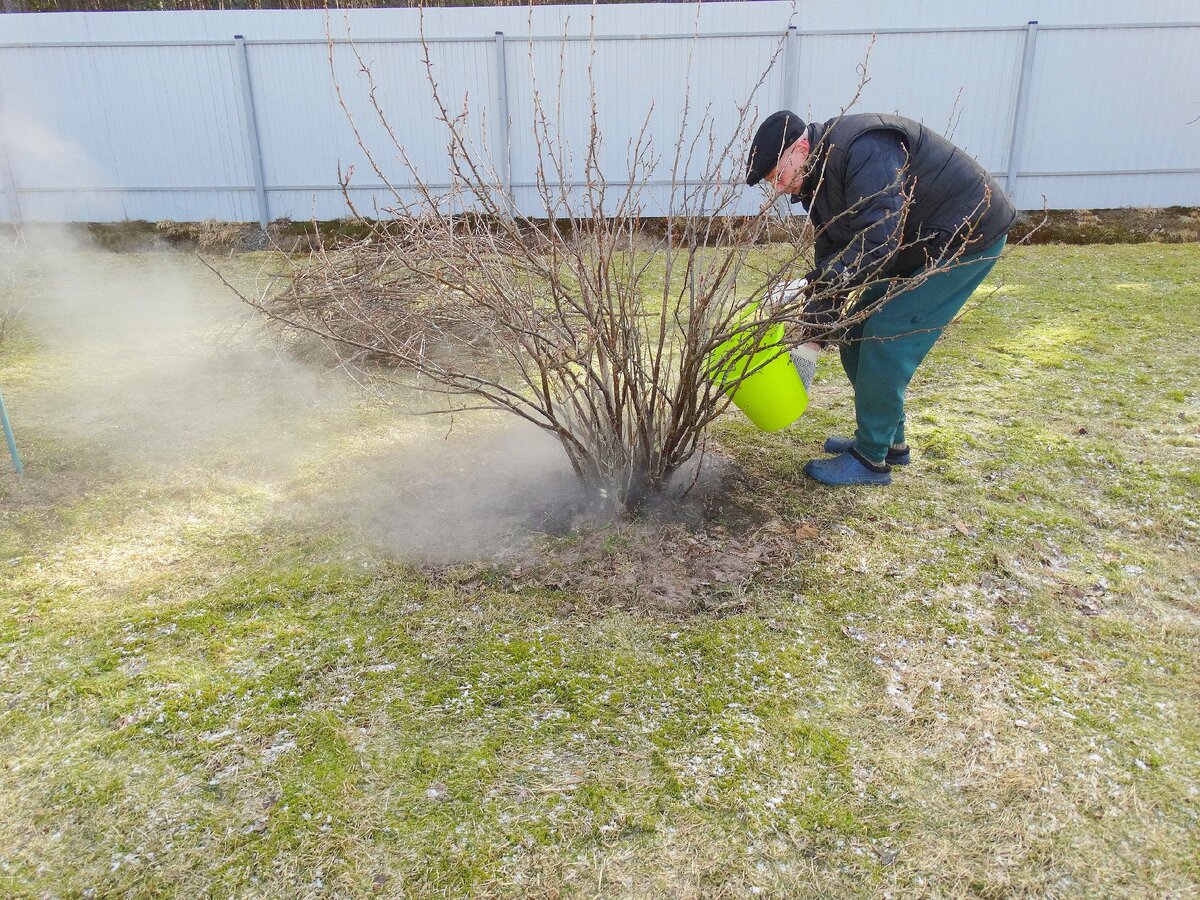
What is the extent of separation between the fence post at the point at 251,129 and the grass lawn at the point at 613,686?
21.2ft

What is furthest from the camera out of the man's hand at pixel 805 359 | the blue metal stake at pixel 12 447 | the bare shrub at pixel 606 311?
the blue metal stake at pixel 12 447

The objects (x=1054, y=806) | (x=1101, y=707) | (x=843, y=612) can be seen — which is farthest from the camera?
(x=843, y=612)

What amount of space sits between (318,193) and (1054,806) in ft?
32.1

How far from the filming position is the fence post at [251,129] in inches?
363

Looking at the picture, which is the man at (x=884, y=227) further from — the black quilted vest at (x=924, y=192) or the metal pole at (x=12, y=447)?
the metal pole at (x=12, y=447)

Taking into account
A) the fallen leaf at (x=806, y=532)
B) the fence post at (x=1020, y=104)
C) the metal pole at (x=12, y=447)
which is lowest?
the fallen leaf at (x=806, y=532)

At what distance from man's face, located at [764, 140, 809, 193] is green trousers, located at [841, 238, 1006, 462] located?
54 cm

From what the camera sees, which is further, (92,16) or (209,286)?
(92,16)

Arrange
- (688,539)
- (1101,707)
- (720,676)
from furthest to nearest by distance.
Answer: (688,539), (720,676), (1101,707)

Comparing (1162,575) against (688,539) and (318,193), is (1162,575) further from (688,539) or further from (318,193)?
(318,193)

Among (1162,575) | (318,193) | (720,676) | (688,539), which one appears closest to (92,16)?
(318,193)

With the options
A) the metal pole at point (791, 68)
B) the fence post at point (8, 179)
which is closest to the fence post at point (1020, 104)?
the metal pole at point (791, 68)

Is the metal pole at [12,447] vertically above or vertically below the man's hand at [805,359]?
below

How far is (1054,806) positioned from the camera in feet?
6.11
